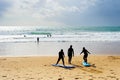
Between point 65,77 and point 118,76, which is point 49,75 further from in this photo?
point 118,76

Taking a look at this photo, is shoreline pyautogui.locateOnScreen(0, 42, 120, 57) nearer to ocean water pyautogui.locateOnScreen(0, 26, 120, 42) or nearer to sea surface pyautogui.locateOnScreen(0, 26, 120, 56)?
sea surface pyautogui.locateOnScreen(0, 26, 120, 56)

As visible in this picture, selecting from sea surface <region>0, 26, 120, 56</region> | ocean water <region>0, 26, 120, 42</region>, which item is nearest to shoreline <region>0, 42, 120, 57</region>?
sea surface <region>0, 26, 120, 56</region>

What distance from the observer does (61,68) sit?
56.3 feet

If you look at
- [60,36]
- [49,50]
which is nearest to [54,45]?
[49,50]

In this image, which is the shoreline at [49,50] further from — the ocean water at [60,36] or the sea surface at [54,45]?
the ocean water at [60,36]

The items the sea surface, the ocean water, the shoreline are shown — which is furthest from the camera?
the ocean water

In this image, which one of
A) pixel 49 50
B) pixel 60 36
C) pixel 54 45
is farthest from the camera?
pixel 60 36

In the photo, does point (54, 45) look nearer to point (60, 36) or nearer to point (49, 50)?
point (49, 50)

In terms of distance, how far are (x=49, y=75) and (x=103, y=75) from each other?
332cm

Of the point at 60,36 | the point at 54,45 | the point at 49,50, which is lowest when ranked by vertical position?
the point at 49,50

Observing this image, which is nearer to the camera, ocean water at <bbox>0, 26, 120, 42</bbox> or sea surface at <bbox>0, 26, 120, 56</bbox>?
sea surface at <bbox>0, 26, 120, 56</bbox>

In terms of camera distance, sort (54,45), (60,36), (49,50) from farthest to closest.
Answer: (60,36) < (54,45) < (49,50)

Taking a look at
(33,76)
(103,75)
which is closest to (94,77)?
(103,75)

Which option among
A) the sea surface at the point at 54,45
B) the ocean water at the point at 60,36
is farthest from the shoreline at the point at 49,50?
the ocean water at the point at 60,36
